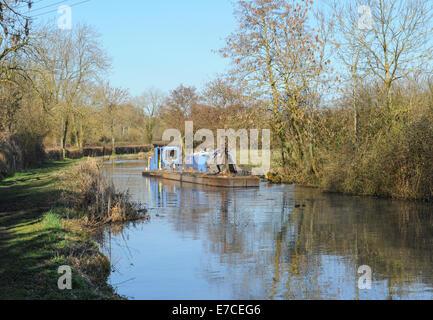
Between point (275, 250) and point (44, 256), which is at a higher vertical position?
point (44, 256)

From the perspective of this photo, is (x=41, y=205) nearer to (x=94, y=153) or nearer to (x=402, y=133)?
(x=402, y=133)

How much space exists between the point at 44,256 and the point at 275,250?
206 inches

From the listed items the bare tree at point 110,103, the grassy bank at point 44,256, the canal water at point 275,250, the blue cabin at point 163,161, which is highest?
the bare tree at point 110,103

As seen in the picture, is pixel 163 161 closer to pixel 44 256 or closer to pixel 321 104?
pixel 321 104

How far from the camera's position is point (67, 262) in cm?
879

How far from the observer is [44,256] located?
8914 mm

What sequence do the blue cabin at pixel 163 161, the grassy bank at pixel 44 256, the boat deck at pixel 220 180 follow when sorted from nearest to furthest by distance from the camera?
1. the grassy bank at pixel 44 256
2. the boat deck at pixel 220 180
3. the blue cabin at pixel 163 161

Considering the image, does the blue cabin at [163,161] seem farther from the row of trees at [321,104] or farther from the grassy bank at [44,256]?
the grassy bank at [44,256]

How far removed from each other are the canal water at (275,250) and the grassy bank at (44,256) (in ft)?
2.04

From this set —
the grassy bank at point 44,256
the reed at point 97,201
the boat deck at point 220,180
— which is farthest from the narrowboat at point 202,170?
the grassy bank at point 44,256

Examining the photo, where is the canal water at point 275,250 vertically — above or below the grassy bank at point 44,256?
below

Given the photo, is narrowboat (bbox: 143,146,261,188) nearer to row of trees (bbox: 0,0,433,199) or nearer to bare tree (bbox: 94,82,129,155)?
row of trees (bbox: 0,0,433,199)

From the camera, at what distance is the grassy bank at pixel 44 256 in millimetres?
7160

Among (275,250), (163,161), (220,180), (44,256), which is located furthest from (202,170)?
(44,256)
